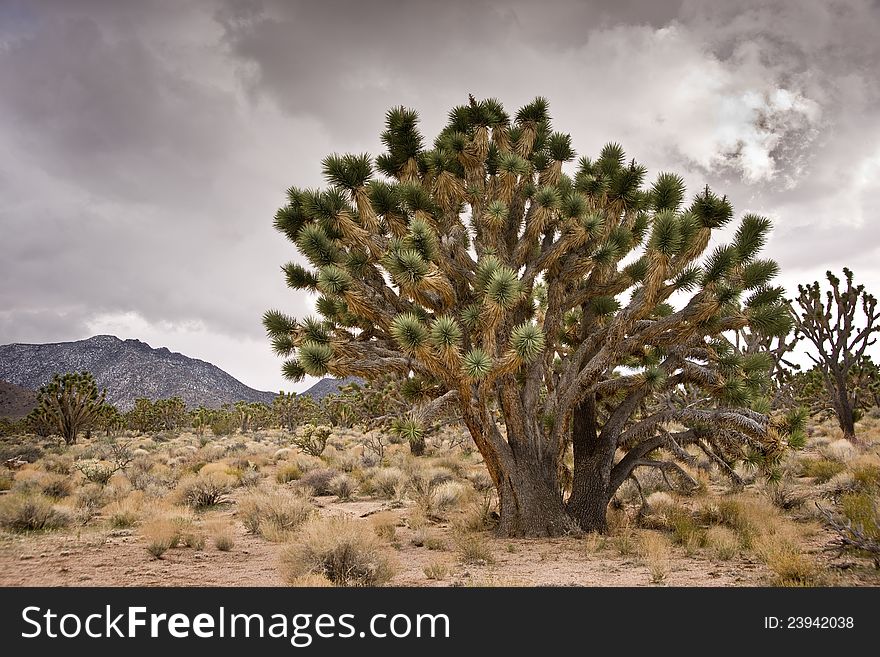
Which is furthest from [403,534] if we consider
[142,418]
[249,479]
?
[142,418]

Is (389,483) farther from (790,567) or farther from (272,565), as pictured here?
(790,567)

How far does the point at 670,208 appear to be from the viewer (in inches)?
331

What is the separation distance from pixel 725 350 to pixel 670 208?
3132mm

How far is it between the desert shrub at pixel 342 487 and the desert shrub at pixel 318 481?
0.66 feet

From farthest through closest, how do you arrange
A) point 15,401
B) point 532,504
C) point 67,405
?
point 15,401 → point 67,405 → point 532,504

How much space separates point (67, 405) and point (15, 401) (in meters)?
63.1

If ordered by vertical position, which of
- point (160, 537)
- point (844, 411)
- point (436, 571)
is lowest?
point (436, 571)

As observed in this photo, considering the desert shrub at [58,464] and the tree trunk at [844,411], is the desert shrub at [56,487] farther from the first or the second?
the tree trunk at [844,411]

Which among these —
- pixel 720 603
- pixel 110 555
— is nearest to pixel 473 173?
pixel 720 603

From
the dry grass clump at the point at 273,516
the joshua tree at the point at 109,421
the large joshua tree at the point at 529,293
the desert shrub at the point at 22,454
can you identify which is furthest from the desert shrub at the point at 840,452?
the joshua tree at the point at 109,421

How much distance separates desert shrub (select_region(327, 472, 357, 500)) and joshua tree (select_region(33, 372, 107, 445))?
22.5 metres

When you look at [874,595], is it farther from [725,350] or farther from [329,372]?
[329,372]

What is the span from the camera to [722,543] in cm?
713

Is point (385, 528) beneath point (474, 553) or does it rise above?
beneath
